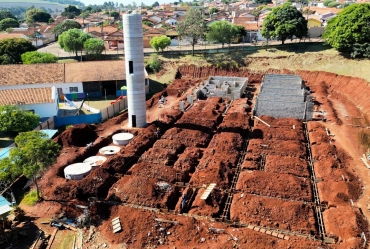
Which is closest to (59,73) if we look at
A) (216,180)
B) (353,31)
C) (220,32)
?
(220,32)

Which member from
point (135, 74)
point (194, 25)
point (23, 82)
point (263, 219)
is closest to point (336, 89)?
point (194, 25)

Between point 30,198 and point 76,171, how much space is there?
370cm

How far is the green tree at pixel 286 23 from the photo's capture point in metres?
56.2

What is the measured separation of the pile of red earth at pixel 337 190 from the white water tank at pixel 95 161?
1737 cm

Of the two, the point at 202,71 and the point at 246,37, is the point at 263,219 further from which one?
the point at 246,37

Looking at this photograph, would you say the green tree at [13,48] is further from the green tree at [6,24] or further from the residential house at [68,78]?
the green tree at [6,24]

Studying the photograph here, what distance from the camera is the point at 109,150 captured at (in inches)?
1134

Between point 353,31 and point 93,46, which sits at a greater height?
point 353,31

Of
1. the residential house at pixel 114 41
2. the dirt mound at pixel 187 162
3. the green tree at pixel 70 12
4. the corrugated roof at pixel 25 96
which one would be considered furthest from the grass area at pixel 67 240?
the green tree at pixel 70 12

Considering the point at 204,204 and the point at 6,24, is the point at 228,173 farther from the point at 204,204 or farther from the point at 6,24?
the point at 6,24

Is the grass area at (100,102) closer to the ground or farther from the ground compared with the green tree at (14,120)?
closer to the ground

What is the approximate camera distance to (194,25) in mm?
55906

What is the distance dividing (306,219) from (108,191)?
1328 cm

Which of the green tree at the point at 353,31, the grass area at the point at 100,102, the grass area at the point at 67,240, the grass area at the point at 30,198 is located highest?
the green tree at the point at 353,31
